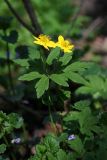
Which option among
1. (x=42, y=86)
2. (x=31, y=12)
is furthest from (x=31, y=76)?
(x=31, y=12)

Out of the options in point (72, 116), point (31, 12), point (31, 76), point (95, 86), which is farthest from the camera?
point (31, 12)

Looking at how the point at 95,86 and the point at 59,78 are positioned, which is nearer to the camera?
the point at 59,78

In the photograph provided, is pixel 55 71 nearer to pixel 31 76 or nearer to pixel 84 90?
pixel 31 76

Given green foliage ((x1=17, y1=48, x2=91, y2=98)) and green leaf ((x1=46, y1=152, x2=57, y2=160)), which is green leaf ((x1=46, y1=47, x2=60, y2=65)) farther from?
green leaf ((x1=46, y1=152, x2=57, y2=160))

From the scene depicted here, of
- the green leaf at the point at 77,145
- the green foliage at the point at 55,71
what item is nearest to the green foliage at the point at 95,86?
the green foliage at the point at 55,71

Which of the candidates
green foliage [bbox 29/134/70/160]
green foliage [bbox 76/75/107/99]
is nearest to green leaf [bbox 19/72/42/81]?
green foliage [bbox 29/134/70/160]

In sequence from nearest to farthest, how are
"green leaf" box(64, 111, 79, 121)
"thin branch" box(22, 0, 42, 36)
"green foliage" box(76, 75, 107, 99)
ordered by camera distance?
1. "green leaf" box(64, 111, 79, 121)
2. "green foliage" box(76, 75, 107, 99)
3. "thin branch" box(22, 0, 42, 36)

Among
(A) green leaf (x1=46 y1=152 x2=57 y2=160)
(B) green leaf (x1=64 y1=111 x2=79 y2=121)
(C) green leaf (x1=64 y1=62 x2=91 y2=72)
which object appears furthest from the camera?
(B) green leaf (x1=64 y1=111 x2=79 y2=121)

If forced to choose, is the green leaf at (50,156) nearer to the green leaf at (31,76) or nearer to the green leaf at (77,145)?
the green leaf at (77,145)

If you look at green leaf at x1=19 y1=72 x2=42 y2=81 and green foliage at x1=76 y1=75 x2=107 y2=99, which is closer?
green leaf at x1=19 y1=72 x2=42 y2=81

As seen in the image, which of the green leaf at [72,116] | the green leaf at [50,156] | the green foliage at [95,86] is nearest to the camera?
the green leaf at [50,156]

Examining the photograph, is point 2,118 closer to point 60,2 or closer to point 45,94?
point 45,94
